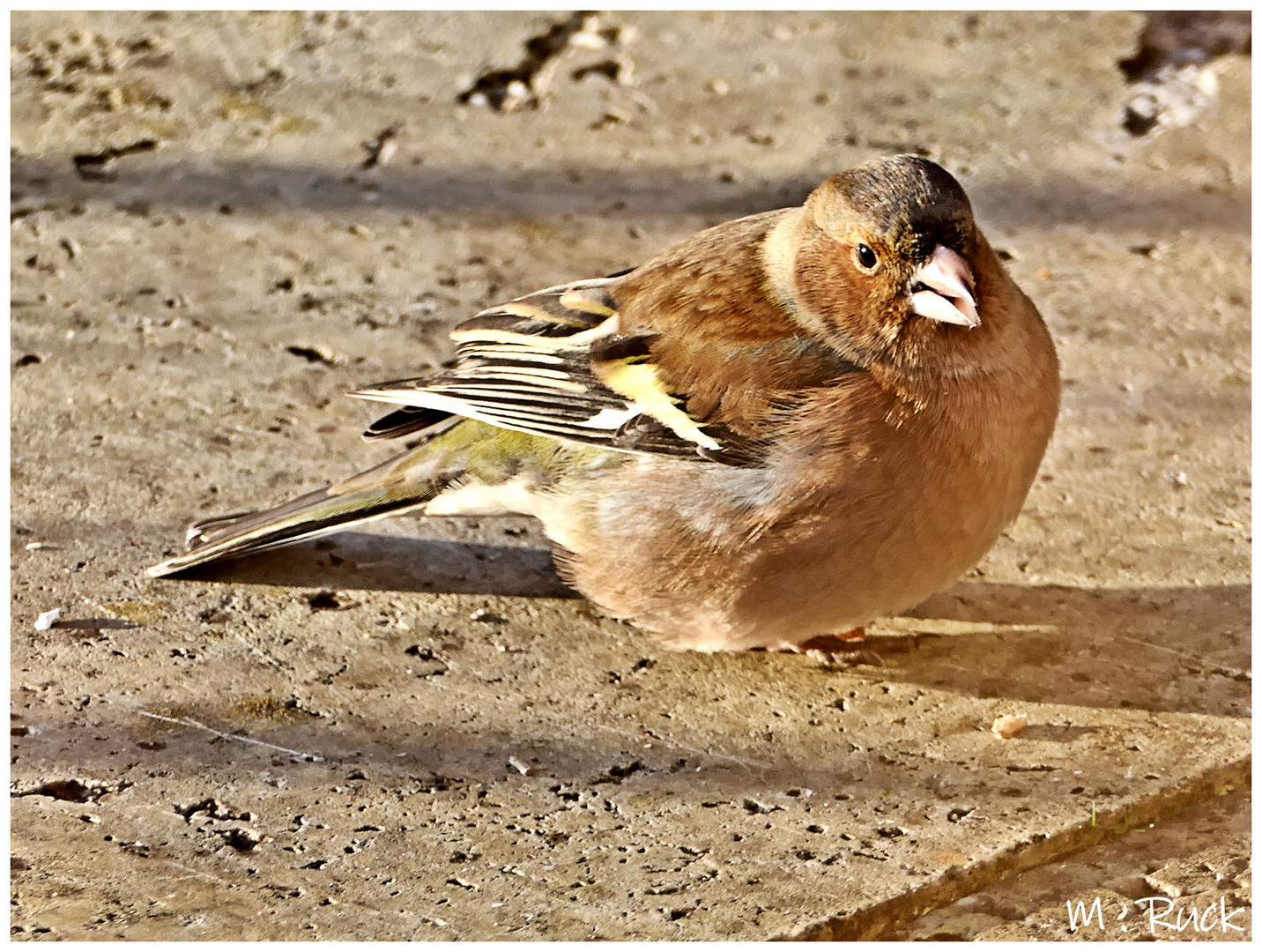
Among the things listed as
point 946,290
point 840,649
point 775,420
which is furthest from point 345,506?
point 946,290

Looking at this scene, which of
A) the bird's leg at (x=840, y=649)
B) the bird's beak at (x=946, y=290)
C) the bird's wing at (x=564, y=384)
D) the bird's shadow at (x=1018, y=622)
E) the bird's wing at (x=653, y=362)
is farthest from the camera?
the bird's leg at (x=840, y=649)

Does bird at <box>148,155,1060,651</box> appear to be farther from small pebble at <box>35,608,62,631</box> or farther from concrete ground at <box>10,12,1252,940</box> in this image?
small pebble at <box>35,608,62,631</box>

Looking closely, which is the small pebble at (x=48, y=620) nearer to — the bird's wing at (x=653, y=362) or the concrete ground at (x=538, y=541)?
the concrete ground at (x=538, y=541)

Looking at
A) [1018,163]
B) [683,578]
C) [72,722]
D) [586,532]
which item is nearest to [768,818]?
[683,578]

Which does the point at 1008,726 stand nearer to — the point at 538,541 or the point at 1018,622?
the point at 1018,622

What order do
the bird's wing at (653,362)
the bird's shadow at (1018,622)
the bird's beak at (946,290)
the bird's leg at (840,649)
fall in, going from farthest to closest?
the bird's leg at (840,649)
the bird's shadow at (1018,622)
the bird's wing at (653,362)
the bird's beak at (946,290)

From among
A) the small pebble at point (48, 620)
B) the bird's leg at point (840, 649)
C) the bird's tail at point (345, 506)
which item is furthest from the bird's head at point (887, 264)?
the small pebble at point (48, 620)

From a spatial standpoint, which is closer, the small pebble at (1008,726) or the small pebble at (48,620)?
the small pebble at (1008,726)
